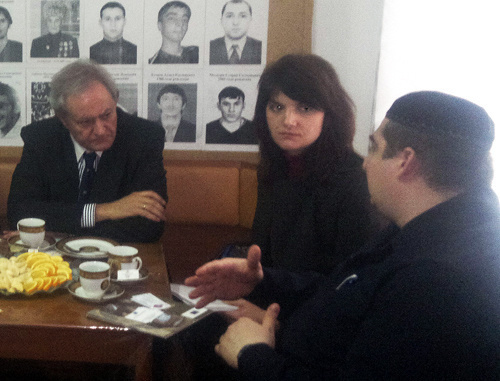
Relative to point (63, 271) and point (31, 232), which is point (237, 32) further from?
point (63, 271)

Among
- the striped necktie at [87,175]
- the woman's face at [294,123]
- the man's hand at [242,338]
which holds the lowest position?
the man's hand at [242,338]

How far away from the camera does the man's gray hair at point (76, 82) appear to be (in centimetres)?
193

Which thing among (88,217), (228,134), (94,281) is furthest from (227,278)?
(228,134)

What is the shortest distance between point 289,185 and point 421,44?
92cm

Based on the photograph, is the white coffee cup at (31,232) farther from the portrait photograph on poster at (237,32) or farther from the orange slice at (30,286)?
the portrait photograph on poster at (237,32)

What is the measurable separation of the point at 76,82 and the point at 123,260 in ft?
3.16

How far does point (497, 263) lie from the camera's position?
0.75m

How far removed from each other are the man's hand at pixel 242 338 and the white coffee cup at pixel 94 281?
330 millimetres

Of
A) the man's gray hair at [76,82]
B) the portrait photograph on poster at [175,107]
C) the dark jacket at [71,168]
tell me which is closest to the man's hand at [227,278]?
the dark jacket at [71,168]

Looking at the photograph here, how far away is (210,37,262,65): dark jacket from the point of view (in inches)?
97.8

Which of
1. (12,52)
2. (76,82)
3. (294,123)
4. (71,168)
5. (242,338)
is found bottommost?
(242,338)

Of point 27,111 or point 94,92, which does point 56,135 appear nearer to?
point 94,92

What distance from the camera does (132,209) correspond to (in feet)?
5.88

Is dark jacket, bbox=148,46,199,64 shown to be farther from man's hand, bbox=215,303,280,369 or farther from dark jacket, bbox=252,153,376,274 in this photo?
man's hand, bbox=215,303,280,369
